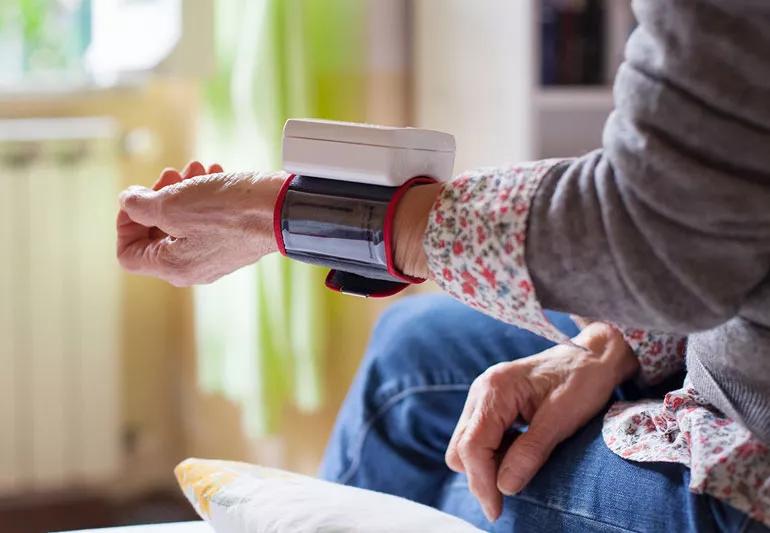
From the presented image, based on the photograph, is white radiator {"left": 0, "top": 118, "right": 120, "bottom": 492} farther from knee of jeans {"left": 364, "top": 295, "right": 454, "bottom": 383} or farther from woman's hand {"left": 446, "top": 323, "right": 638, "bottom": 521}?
woman's hand {"left": 446, "top": 323, "right": 638, "bottom": 521}

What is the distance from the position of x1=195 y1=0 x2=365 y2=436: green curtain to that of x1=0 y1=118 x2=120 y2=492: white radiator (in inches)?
9.5

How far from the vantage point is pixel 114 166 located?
7.70 ft

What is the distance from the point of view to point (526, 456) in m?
0.93

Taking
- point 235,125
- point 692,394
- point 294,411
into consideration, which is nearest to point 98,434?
point 294,411

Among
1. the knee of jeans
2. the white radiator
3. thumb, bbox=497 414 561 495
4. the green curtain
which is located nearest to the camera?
thumb, bbox=497 414 561 495

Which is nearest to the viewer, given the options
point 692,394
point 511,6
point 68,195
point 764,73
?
point 764,73

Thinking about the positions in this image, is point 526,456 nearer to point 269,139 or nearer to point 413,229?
point 413,229

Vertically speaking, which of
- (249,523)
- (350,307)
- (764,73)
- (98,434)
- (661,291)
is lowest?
(98,434)

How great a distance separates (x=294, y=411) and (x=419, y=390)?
1371mm

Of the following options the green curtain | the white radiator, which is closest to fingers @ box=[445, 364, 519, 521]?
the green curtain

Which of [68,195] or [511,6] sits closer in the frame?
[511,6]

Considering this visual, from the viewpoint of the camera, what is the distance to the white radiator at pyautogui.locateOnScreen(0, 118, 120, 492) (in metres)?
2.31

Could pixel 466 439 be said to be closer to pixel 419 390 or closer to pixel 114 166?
pixel 419 390

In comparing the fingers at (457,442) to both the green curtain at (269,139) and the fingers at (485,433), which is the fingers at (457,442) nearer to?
the fingers at (485,433)
